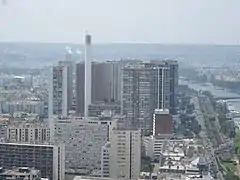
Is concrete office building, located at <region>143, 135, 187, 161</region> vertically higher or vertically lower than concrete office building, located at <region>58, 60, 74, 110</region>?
lower

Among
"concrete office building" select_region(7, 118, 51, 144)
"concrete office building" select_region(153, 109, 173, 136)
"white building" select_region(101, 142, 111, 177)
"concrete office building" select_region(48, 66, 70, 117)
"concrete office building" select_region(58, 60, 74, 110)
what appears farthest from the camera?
"concrete office building" select_region(58, 60, 74, 110)

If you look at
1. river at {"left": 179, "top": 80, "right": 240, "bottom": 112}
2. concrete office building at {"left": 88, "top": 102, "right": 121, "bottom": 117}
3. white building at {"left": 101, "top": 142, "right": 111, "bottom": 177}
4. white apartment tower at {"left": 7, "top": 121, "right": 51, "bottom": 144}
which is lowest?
white building at {"left": 101, "top": 142, "right": 111, "bottom": 177}

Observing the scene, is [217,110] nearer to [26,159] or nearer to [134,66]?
[134,66]

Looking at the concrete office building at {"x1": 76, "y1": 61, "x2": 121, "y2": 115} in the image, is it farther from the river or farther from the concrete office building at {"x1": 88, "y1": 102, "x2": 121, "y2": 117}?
the river

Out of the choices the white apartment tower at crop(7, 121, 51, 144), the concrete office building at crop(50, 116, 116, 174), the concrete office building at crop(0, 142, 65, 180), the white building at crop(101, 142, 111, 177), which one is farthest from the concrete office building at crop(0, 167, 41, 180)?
the white apartment tower at crop(7, 121, 51, 144)

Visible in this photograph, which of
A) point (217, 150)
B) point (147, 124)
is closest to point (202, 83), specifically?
point (147, 124)

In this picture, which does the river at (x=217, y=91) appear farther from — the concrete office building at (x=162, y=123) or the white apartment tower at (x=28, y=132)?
the white apartment tower at (x=28, y=132)

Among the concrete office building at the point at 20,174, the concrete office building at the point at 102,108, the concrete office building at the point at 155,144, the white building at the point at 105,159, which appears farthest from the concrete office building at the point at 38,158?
the concrete office building at the point at 102,108
